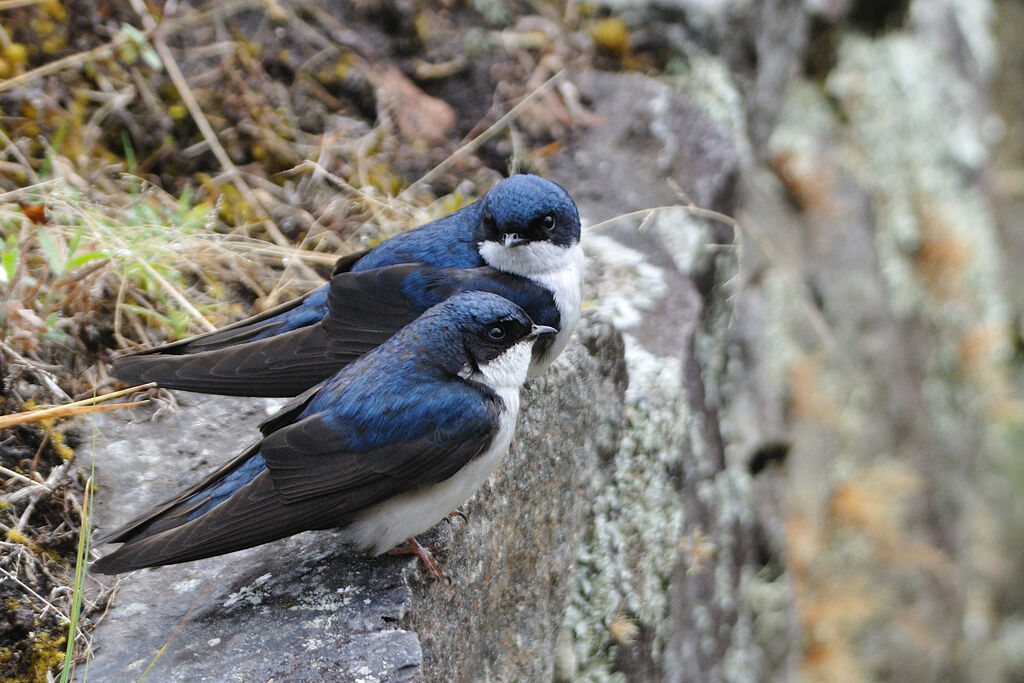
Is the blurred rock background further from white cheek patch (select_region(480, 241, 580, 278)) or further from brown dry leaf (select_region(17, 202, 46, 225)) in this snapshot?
white cheek patch (select_region(480, 241, 580, 278))

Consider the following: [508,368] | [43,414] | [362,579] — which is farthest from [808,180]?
[43,414]

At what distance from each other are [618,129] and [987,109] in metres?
2.38

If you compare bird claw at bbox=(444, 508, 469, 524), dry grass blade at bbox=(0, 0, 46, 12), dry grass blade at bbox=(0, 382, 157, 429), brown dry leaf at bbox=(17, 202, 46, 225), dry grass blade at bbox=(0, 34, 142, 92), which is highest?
dry grass blade at bbox=(0, 0, 46, 12)

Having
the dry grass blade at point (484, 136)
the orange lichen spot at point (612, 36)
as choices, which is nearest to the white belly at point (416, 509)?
the dry grass blade at point (484, 136)

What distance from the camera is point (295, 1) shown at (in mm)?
4629

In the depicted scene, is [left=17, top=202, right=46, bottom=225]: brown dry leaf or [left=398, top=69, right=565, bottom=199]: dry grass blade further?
[left=398, top=69, right=565, bottom=199]: dry grass blade

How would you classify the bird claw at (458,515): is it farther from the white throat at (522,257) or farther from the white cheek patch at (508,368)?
the white throat at (522,257)

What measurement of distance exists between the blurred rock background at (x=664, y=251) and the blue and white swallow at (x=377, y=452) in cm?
24

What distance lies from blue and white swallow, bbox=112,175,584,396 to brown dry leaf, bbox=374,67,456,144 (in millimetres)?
1235

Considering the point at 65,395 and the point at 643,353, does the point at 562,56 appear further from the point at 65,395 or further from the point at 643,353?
the point at 65,395

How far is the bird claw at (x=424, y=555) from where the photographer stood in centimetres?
261

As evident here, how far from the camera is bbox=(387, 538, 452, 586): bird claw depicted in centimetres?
261

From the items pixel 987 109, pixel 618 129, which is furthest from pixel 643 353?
pixel 987 109

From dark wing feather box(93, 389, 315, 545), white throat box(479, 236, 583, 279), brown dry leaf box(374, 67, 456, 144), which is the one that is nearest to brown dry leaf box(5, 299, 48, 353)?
dark wing feather box(93, 389, 315, 545)
